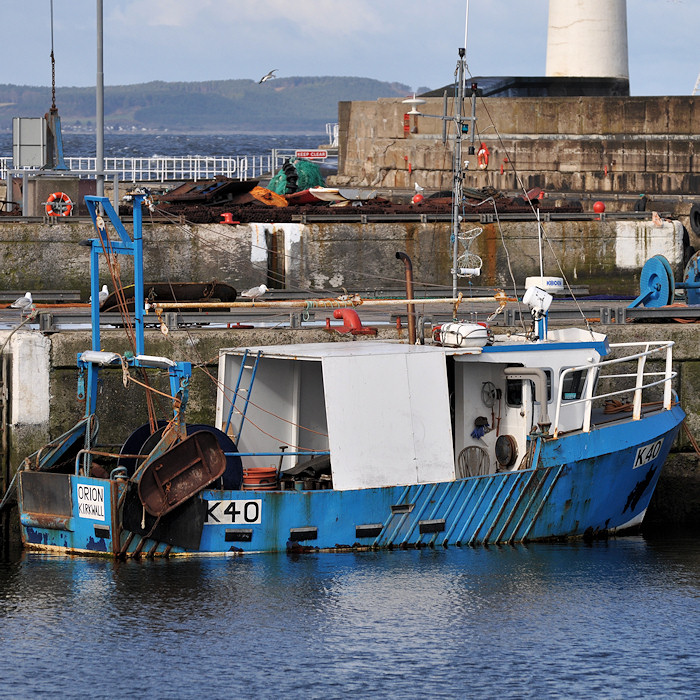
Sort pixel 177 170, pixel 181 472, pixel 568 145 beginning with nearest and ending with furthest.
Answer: pixel 181 472, pixel 568 145, pixel 177 170

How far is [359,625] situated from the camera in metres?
12.9

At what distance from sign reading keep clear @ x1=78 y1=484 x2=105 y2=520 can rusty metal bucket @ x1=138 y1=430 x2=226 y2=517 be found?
0.53m

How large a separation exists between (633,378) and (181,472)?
22.9 ft

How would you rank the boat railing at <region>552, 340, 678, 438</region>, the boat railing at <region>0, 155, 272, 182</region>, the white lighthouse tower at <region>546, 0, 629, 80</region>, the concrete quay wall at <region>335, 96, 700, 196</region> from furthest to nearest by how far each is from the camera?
the boat railing at <region>0, 155, 272, 182</region> < the white lighthouse tower at <region>546, 0, 629, 80</region> < the concrete quay wall at <region>335, 96, 700, 196</region> < the boat railing at <region>552, 340, 678, 438</region>

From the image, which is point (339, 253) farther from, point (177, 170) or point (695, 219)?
point (177, 170)

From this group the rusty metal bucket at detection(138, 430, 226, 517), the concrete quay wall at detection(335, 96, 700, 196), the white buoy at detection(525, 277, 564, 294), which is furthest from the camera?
the concrete quay wall at detection(335, 96, 700, 196)

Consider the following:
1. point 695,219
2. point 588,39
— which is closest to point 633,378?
point 695,219

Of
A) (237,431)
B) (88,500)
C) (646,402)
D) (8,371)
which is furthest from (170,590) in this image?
(646,402)

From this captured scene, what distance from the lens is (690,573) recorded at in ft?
49.0

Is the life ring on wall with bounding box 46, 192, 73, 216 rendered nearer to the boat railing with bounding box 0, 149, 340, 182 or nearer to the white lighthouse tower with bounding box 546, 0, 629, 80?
the boat railing with bounding box 0, 149, 340, 182

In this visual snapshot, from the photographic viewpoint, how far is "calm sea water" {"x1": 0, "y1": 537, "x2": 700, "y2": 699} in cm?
1155

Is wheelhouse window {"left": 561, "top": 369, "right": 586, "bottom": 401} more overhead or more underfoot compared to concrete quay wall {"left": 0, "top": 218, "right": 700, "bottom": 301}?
more underfoot

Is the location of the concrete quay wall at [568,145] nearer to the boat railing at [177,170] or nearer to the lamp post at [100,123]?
the boat railing at [177,170]

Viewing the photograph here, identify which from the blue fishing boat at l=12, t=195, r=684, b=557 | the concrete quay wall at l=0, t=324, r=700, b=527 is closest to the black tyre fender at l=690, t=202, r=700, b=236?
the concrete quay wall at l=0, t=324, r=700, b=527
